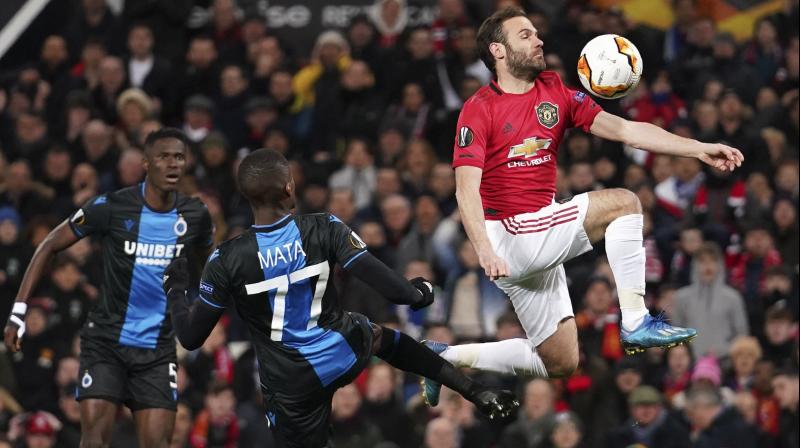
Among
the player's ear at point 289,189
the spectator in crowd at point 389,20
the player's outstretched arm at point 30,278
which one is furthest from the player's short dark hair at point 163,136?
the spectator in crowd at point 389,20

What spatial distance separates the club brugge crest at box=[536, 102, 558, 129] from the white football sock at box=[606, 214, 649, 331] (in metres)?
0.67

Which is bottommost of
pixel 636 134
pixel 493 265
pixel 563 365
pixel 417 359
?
pixel 563 365

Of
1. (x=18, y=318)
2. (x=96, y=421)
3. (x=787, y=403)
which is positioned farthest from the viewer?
(x=787, y=403)

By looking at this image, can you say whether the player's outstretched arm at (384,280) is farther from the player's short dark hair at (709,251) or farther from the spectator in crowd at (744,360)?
the player's short dark hair at (709,251)

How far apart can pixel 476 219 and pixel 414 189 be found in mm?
6380

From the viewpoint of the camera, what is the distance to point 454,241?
14.1 m

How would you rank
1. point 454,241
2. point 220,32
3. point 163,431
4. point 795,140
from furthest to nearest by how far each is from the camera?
1. point 220,32
2. point 795,140
3. point 454,241
4. point 163,431

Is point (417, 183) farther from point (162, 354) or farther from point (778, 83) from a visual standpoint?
point (162, 354)

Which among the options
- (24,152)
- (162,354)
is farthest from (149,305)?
(24,152)

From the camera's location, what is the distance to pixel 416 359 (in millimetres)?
8688

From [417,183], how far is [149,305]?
5.46 meters

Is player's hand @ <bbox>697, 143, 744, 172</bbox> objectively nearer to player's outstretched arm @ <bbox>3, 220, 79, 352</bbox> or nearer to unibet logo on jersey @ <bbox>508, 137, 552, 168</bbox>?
unibet logo on jersey @ <bbox>508, 137, 552, 168</bbox>

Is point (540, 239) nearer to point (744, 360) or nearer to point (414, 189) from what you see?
point (744, 360)

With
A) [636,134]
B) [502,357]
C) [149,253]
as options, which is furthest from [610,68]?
[149,253]
